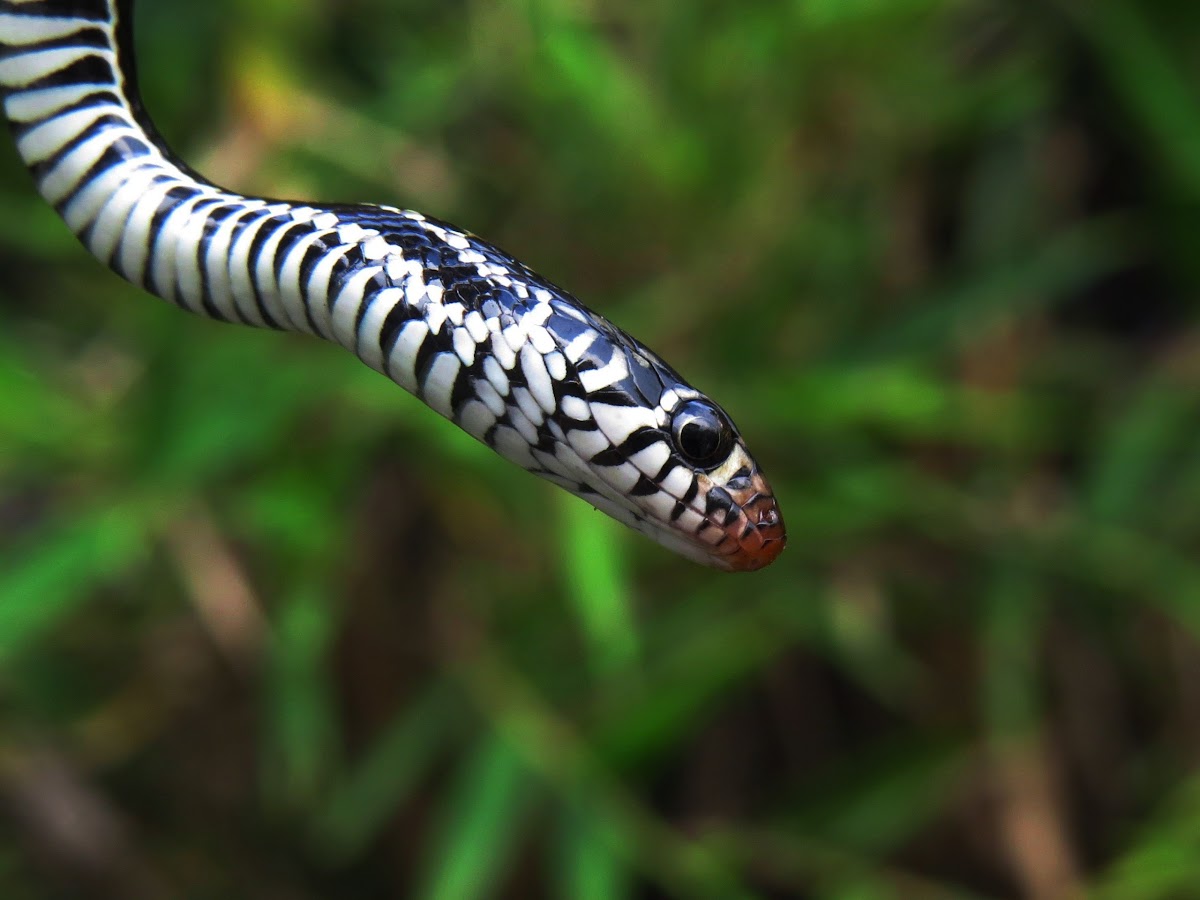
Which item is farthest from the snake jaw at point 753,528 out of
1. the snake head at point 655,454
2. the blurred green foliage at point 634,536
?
the blurred green foliage at point 634,536

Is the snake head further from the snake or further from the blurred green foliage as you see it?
the blurred green foliage

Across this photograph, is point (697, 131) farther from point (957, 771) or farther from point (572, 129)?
point (957, 771)

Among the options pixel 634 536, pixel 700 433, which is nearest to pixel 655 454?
pixel 700 433

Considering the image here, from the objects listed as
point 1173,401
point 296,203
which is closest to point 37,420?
point 296,203

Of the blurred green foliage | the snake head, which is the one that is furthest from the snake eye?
the blurred green foliage

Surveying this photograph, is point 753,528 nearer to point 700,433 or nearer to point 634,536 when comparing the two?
point 700,433

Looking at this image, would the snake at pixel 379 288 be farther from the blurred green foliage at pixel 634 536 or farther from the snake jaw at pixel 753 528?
the blurred green foliage at pixel 634 536

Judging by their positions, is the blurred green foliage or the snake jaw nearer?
the snake jaw
